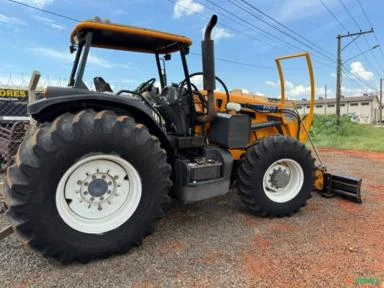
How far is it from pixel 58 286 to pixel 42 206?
64 cm

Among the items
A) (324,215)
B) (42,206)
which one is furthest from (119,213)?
(324,215)

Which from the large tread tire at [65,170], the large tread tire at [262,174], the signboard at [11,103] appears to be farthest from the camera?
the signboard at [11,103]

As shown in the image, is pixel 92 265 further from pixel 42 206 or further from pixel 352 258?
pixel 352 258

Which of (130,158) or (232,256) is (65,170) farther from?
(232,256)

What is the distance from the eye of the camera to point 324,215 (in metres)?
4.26

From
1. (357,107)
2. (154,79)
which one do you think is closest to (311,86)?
(154,79)

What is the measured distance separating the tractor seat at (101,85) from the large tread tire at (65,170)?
0.93m

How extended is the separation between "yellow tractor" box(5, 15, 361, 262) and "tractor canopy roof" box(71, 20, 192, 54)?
0.01 m

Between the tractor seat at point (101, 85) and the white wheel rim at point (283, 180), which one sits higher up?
the tractor seat at point (101, 85)

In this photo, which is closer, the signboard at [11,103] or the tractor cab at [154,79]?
the tractor cab at [154,79]

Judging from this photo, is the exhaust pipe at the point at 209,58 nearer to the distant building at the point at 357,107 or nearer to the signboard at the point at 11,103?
the signboard at the point at 11,103

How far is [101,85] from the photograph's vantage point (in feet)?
12.4

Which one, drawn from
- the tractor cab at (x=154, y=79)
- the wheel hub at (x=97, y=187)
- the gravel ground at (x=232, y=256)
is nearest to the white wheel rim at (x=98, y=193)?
the wheel hub at (x=97, y=187)

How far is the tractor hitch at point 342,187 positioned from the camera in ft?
15.9
